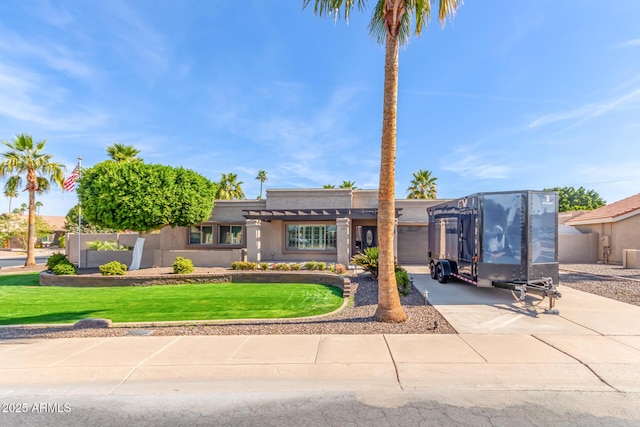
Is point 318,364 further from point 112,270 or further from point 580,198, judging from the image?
point 580,198

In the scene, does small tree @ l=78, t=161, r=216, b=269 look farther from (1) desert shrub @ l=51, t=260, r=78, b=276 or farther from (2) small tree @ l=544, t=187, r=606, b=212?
(2) small tree @ l=544, t=187, r=606, b=212

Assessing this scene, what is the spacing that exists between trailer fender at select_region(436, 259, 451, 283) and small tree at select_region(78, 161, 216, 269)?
1309cm

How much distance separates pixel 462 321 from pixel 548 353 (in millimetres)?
2220

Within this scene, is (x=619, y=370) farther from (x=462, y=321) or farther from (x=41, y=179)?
(x=41, y=179)

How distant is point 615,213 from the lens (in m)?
21.4

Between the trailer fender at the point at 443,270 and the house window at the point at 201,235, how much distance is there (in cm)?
1633

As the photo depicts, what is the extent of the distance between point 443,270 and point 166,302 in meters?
10.6

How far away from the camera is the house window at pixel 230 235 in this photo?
23172 millimetres

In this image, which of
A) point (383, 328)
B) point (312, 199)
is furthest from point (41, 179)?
point (383, 328)

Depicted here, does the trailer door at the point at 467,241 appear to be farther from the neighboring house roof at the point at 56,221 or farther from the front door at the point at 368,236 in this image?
the neighboring house roof at the point at 56,221

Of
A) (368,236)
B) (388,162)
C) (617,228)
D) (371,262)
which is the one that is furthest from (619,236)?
(388,162)

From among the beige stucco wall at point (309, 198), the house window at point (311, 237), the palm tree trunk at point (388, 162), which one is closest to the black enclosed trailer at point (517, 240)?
the palm tree trunk at point (388, 162)

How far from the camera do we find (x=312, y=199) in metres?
23.0

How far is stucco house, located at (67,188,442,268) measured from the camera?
21703 millimetres
